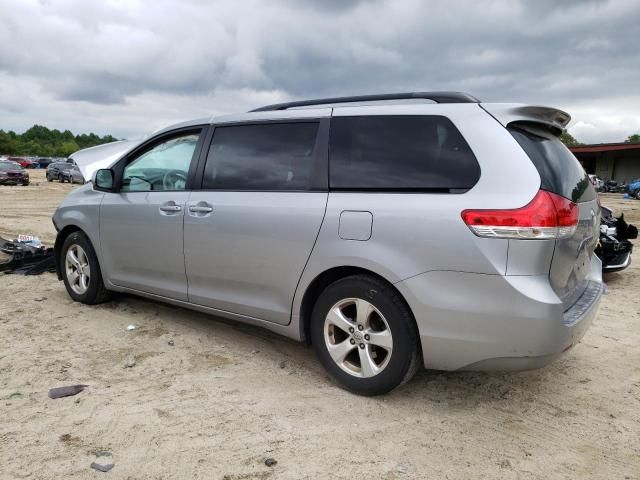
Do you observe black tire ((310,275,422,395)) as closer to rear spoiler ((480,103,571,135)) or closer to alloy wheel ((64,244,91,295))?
rear spoiler ((480,103,571,135))

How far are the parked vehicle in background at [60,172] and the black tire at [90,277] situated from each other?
34.3 metres

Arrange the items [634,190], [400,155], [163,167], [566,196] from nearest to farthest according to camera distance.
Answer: [566,196]
[400,155]
[163,167]
[634,190]

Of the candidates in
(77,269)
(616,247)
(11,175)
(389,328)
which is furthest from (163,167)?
Answer: (11,175)

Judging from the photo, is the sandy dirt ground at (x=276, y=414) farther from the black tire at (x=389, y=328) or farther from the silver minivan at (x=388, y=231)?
the silver minivan at (x=388, y=231)

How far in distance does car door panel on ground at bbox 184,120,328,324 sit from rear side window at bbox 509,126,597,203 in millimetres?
1216

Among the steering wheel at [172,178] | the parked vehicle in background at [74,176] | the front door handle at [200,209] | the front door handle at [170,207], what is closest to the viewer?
the front door handle at [200,209]

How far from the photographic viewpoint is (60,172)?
1446 inches

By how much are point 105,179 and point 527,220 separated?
368 centimetres

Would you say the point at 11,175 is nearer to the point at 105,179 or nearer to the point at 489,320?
the point at 105,179

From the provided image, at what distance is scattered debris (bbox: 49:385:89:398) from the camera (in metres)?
3.20

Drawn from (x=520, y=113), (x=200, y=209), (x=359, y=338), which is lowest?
(x=359, y=338)

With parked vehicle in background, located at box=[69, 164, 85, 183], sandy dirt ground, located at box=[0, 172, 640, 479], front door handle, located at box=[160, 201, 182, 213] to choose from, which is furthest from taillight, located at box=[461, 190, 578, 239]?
parked vehicle in background, located at box=[69, 164, 85, 183]

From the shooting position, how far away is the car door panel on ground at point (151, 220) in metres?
4.12

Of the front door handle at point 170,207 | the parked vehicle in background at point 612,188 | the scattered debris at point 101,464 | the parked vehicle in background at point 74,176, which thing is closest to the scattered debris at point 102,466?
the scattered debris at point 101,464
